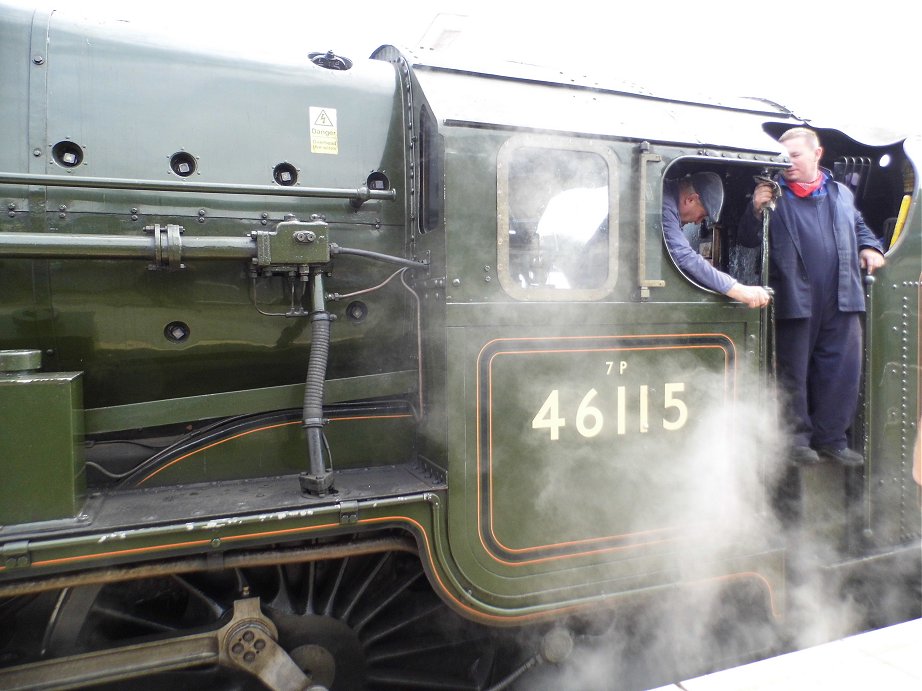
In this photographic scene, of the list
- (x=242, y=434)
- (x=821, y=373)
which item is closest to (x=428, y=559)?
(x=242, y=434)

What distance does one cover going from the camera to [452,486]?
2.19 meters

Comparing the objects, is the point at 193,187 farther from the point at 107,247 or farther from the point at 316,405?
the point at 316,405

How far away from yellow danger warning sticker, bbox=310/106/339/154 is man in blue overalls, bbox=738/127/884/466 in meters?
1.79

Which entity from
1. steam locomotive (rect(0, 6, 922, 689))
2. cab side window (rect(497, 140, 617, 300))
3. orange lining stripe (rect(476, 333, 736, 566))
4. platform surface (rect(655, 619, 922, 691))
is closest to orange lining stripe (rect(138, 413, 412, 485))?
steam locomotive (rect(0, 6, 922, 689))

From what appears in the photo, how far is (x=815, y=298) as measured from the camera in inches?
115

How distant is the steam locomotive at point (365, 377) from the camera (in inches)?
80.7

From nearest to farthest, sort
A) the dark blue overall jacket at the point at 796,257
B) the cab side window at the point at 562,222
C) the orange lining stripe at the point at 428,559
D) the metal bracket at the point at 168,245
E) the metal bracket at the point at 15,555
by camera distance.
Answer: the metal bracket at the point at 15,555, the orange lining stripe at the point at 428,559, the metal bracket at the point at 168,245, the cab side window at the point at 562,222, the dark blue overall jacket at the point at 796,257

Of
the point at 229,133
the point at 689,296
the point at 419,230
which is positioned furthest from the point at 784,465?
the point at 229,133

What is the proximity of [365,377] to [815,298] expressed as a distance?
203 centimetres

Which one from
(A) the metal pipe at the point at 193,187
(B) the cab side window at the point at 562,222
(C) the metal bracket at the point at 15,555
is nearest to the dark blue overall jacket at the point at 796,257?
(B) the cab side window at the point at 562,222

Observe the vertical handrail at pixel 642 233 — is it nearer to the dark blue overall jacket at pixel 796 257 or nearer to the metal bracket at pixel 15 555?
the dark blue overall jacket at pixel 796 257

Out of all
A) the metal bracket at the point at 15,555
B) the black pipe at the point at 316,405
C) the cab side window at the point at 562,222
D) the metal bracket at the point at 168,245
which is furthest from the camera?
the cab side window at the point at 562,222

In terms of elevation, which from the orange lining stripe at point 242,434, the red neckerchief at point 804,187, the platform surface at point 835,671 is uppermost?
the red neckerchief at point 804,187

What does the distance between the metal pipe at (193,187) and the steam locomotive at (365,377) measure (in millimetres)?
13
